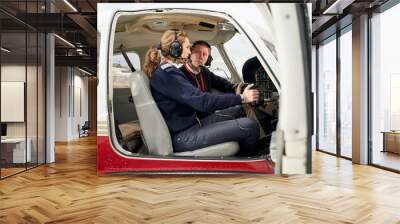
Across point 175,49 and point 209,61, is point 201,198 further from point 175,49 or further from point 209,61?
point 175,49

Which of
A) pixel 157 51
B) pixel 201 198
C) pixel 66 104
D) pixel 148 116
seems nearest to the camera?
pixel 201 198

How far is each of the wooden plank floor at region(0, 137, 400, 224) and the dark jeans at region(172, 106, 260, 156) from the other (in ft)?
1.66

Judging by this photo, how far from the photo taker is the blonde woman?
5395 mm

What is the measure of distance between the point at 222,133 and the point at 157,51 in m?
1.49

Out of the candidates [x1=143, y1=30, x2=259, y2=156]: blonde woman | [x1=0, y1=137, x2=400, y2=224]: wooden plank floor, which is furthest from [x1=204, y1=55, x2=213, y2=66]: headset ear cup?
[x1=0, y1=137, x2=400, y2=224]: wooden plank floor

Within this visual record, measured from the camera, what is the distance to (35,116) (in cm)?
704

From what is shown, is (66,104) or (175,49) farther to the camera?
(66,104)

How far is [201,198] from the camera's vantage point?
4402 millimetres

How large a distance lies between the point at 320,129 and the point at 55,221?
25.6 feet

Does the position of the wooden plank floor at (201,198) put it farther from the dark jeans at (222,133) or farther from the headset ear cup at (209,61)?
the headset ear cup at (209,61)

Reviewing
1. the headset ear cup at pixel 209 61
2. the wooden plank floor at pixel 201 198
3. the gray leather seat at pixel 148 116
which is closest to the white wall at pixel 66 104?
the wooden plank floor at pixel 201 198

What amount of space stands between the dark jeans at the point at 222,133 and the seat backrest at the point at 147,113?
8.8 inches

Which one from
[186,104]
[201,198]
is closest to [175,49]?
[186,104]

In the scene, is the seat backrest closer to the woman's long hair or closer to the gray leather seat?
the gray leather seat
